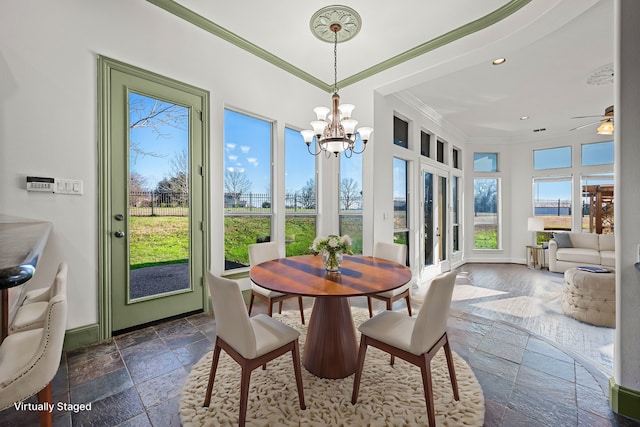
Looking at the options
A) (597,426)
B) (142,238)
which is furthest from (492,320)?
(142,238)

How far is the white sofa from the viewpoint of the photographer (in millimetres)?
5148

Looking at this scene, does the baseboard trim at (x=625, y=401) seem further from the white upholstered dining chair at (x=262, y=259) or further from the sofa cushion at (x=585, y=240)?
the sofa cushion at (x=585, y=240)

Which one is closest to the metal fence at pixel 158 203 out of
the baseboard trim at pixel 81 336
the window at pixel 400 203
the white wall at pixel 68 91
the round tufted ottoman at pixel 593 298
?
the white wall at pixel 68 91

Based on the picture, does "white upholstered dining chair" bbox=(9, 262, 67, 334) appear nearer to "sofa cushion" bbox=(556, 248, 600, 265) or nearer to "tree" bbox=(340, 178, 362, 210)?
"tree" bbox=(340, 178, 362, 210)

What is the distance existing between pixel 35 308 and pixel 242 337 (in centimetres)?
122

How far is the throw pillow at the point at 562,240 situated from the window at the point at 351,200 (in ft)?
15.7

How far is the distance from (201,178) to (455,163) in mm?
5863

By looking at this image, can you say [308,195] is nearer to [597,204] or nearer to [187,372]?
[187,372]

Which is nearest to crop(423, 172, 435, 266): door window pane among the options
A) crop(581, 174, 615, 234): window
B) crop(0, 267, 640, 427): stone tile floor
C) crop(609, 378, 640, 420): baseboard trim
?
crop(0, 267, 640, 427): stone tile floor

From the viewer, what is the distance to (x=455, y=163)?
6551mm

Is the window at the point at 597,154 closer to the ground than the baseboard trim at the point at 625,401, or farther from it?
farther from it

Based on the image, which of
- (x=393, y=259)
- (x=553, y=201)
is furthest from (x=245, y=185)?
(x=553, y=201)

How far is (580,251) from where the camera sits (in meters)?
5.40

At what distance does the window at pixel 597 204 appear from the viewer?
600cm
